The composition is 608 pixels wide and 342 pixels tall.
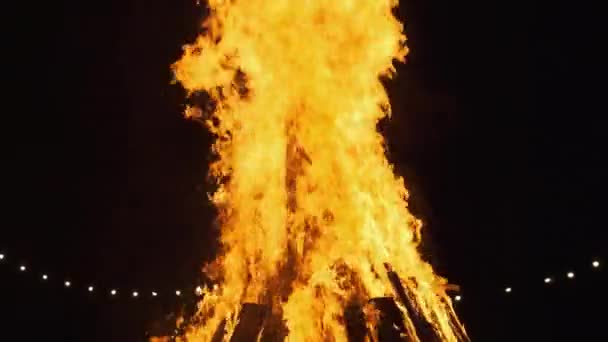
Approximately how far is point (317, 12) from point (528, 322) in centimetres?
1170

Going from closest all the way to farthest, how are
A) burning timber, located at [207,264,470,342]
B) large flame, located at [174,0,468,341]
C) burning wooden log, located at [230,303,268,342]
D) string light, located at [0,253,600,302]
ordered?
burning timber, located at [207,264,470,342] < burning wooden log, located at [230,303,268,342] < large flame, located at [174,0,468,341] < string light, located at [0,253,600,302]

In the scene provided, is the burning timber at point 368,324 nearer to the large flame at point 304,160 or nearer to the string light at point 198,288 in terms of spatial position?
the large flame at point 304,160

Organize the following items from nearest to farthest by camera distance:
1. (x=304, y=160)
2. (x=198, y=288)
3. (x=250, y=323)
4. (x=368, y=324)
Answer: (x=368, y=324) < (x=250, y=323) < (x=304, y=160) < (x=198, y=288)

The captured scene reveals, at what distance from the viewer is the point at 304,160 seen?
10.6 metres

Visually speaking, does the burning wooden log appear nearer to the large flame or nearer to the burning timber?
the burning timber

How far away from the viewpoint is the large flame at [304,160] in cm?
1015

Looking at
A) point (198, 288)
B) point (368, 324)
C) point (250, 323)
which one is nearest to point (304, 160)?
point (250, 323)

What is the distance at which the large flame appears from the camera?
1015 centimetres

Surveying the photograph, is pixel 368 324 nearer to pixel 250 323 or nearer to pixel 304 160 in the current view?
pixel 250 323

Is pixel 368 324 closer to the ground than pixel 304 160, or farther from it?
closer to the ground

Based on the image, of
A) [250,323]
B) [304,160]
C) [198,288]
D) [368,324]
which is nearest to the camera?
[368,324]

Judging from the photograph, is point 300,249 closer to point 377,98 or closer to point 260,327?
point 260,327

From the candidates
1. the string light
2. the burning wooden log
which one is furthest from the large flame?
the string light

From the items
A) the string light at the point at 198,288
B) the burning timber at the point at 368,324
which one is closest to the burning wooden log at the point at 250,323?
the burning timber at the point at 368,324
